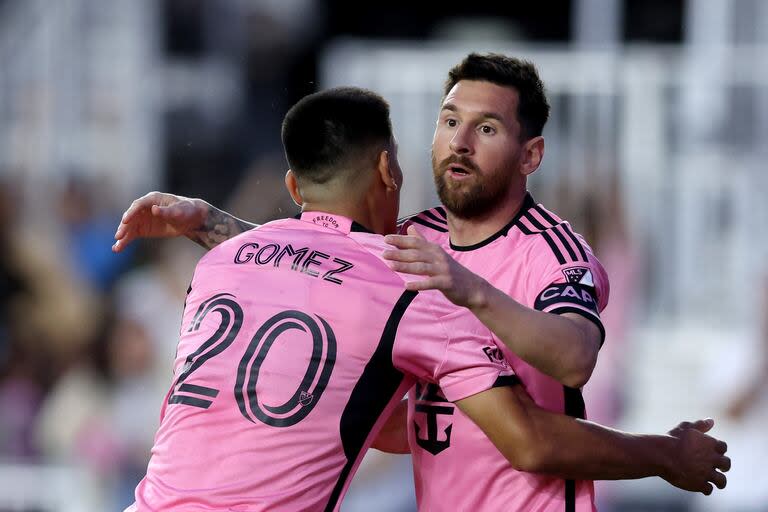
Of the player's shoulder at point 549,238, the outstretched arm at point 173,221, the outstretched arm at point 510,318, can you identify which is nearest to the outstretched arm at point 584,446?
the outstretched arm at point 510,318

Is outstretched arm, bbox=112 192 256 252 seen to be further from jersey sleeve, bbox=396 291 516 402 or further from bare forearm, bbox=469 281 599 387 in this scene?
bare forearm, bbox=469 281 599 387

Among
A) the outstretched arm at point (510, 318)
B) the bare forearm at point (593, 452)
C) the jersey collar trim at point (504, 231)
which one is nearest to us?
the outstretched arm at point (510, 318)

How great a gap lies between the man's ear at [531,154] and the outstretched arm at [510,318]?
70cm

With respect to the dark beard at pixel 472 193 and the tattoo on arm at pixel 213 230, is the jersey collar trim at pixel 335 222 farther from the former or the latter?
the tattoo on arm at pixel 213 230

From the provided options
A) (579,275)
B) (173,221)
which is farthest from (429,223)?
(173,221)

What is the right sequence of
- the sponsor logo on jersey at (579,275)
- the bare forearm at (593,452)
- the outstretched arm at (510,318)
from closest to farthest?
the outstretched arm at (510,318) → the bare forearm at (593,452) → the sponsor logo on jersey at (579,275)

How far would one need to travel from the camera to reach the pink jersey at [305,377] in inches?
133

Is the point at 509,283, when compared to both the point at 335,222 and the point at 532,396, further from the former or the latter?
the point at 335,222

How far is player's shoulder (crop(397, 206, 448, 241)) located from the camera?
4.18 m

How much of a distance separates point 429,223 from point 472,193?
0.36 m

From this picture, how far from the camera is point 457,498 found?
3840 millimetres

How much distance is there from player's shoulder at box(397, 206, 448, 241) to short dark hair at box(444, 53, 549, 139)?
43 centimetres

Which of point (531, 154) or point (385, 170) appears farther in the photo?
point (531, 154)

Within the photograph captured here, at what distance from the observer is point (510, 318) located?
10.8 ft
